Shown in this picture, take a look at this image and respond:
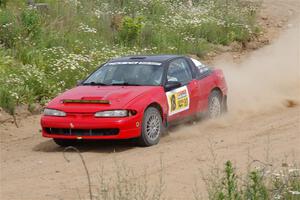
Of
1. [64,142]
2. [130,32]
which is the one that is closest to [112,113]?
[64,142]

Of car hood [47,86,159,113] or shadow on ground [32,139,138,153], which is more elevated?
car hood [47,86,159,113]

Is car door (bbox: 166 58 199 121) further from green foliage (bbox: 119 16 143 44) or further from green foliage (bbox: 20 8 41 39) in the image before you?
green foliage (bbox: 119 16 143 44)

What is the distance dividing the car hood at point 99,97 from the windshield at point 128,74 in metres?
0.31

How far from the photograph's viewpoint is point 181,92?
44.3 feet

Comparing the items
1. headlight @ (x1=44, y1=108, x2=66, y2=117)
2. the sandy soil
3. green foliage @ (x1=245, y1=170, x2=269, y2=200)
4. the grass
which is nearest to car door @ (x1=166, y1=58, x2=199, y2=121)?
the sandy soil

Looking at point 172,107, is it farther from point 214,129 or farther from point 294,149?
point 294,149

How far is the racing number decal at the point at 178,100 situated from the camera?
13.1 meters

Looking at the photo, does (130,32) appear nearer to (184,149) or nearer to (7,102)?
(7,102)

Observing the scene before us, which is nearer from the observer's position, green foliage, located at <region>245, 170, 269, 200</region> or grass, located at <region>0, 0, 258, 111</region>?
green foliage, located at <region>245, 170, 269, 200</region>

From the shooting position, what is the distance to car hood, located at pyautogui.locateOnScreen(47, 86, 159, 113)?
482 inches

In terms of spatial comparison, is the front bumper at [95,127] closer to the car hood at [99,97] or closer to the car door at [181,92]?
the car hood at [99,97]

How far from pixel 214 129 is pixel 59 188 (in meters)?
4.85

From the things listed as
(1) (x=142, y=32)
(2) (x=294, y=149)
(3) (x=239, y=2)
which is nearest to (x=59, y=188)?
(2) (x=294, y=149)

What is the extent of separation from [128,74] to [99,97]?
4.02 feet
